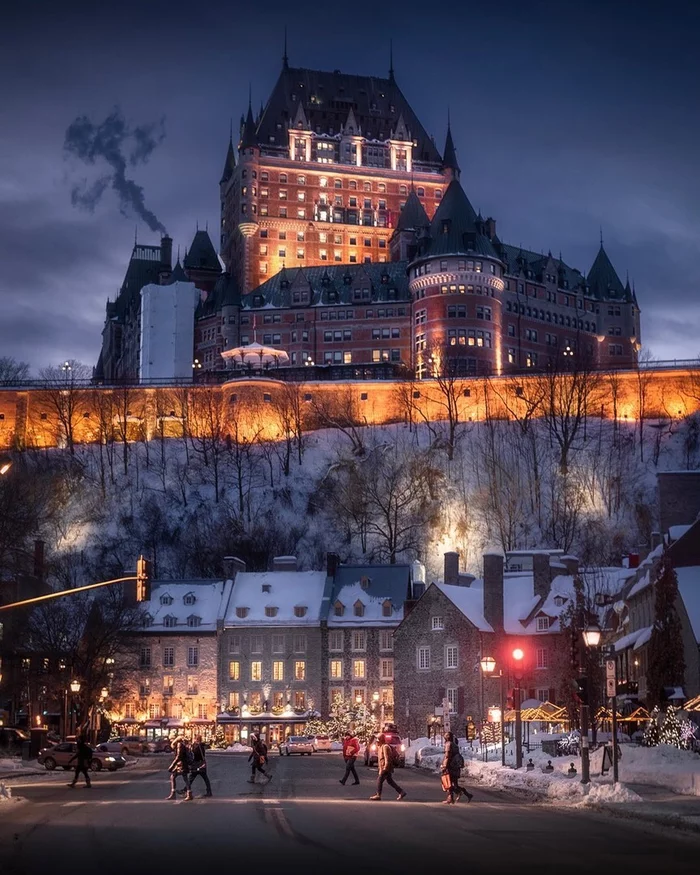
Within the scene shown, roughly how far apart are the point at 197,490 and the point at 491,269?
48.2 meters

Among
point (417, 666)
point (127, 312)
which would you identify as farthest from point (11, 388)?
point (417, 666)

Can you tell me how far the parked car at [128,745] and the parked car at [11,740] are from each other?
173 inches

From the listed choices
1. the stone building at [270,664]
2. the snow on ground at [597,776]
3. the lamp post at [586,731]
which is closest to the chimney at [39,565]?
the stone building at [270,664]

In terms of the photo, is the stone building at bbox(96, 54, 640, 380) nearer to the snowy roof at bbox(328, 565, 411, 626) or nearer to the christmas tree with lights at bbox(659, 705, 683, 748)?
the snowy roof at bbox(328, 565, 411, 626)

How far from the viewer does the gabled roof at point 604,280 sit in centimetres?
18138

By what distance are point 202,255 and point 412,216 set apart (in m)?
30.1

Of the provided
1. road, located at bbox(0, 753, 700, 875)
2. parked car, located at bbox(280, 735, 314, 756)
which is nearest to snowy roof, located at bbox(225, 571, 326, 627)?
parked car, located at bbox(280, 735, 314, 756)

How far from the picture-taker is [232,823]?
83.5 feet

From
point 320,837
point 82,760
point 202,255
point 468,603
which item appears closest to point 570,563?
point 468,603

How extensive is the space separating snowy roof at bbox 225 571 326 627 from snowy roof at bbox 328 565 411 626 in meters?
1.39

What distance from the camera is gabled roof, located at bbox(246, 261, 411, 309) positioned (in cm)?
17062

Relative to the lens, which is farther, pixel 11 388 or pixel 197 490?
pixel 11 388

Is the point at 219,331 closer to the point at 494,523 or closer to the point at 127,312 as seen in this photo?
the point at 127,312

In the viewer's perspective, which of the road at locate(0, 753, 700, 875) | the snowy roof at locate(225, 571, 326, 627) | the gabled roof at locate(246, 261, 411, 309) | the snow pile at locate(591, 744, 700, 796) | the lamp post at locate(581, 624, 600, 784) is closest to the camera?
the road at locate(0, 753, 700, 875)
